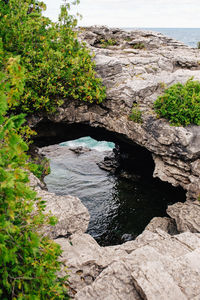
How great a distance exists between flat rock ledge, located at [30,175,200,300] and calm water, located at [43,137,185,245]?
6230 mm

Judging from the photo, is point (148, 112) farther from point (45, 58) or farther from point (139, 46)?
point (139, 46)

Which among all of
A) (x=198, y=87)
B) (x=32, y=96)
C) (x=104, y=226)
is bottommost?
(x=104, y=226)

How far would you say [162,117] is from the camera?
13.0 meters

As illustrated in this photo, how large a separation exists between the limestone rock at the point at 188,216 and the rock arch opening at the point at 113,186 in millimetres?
4167

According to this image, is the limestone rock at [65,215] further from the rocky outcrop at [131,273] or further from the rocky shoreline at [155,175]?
the rocky outcrop at [131,273]

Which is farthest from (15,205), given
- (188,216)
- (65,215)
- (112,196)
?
(112,196)

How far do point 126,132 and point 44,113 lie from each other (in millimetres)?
5115

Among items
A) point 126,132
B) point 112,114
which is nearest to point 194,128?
point 126,132

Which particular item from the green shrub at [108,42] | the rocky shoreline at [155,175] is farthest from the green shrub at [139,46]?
the green shrub at [108,42]

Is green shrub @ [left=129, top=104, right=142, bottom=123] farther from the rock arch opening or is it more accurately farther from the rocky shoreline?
the rock arch opening

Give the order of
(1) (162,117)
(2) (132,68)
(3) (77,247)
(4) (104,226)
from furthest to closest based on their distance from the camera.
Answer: (4) (104,226), (2) (132,68), (1) (162,117), (3) (77,247)

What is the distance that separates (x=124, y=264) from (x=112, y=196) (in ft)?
44.9

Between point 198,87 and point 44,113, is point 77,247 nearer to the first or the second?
point 44,113

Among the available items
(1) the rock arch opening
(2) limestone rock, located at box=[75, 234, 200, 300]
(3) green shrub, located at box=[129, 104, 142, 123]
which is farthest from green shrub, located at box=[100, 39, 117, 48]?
(2) limestone rock, located at box=[75, 234, 200, 300]
